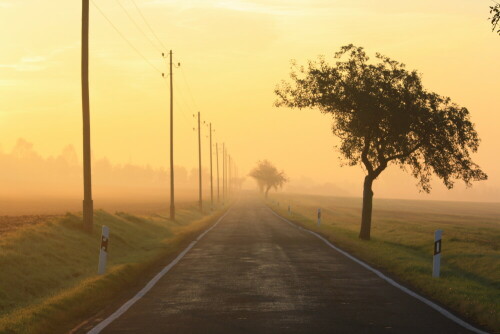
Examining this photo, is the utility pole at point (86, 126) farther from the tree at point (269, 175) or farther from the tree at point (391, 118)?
the tree at point (269, 175)

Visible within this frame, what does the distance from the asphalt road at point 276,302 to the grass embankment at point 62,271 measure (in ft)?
3.47

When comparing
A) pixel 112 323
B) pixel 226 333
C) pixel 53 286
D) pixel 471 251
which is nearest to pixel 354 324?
pixel 226 333

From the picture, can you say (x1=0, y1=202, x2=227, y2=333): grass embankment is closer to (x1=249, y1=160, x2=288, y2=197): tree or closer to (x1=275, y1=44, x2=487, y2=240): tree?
(x1=275, y1=44, x2=487, y2=240): tree

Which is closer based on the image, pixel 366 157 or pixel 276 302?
pixel 276 302

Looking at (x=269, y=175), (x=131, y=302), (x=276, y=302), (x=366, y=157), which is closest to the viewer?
(x=276, y=302)

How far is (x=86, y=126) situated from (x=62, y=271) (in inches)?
323

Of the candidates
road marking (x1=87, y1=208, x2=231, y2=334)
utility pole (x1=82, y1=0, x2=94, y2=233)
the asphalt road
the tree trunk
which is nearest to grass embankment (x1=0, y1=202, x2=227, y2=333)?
road marking (x1=87, y1=208, x2=231, y2=334)

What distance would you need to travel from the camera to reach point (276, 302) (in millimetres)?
10164

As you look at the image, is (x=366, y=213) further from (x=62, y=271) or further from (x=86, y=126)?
(x=62, y=271)

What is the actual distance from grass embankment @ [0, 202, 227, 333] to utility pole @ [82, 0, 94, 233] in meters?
0.63

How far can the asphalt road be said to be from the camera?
8.25m

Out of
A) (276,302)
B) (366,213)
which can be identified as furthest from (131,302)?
(366,213)

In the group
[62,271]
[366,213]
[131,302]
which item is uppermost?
[366,213]

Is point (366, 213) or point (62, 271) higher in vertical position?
point (366, 213)
